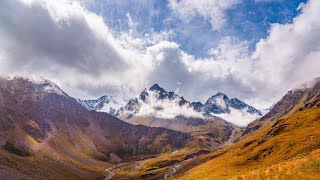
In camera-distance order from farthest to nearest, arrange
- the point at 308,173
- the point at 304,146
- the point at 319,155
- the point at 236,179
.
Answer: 1. the point at 304,146
2. the point at 236,179
3. the point at 319,155
4. the point at 308,173

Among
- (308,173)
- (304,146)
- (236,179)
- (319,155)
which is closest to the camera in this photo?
(308,173)

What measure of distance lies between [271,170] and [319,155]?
393 inches

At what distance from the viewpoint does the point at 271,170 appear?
7338cm

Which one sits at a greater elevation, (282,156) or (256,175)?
(282,156)

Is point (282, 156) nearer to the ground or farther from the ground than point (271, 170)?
farther from the ground

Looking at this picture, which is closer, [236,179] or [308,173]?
[308,173]

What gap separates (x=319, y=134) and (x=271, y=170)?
140 metres

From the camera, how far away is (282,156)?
19688 centimetres

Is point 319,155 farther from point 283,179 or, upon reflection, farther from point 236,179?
point 236,179

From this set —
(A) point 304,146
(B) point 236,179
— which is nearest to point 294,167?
(B) point 236,179

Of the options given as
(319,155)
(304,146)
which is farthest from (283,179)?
(304,146)

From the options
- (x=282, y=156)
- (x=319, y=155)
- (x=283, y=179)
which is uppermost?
(x=282, y=156)

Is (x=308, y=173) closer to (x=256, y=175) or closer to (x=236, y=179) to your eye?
(x=256, y=175)

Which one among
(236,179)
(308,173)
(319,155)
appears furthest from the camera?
(236,179)
